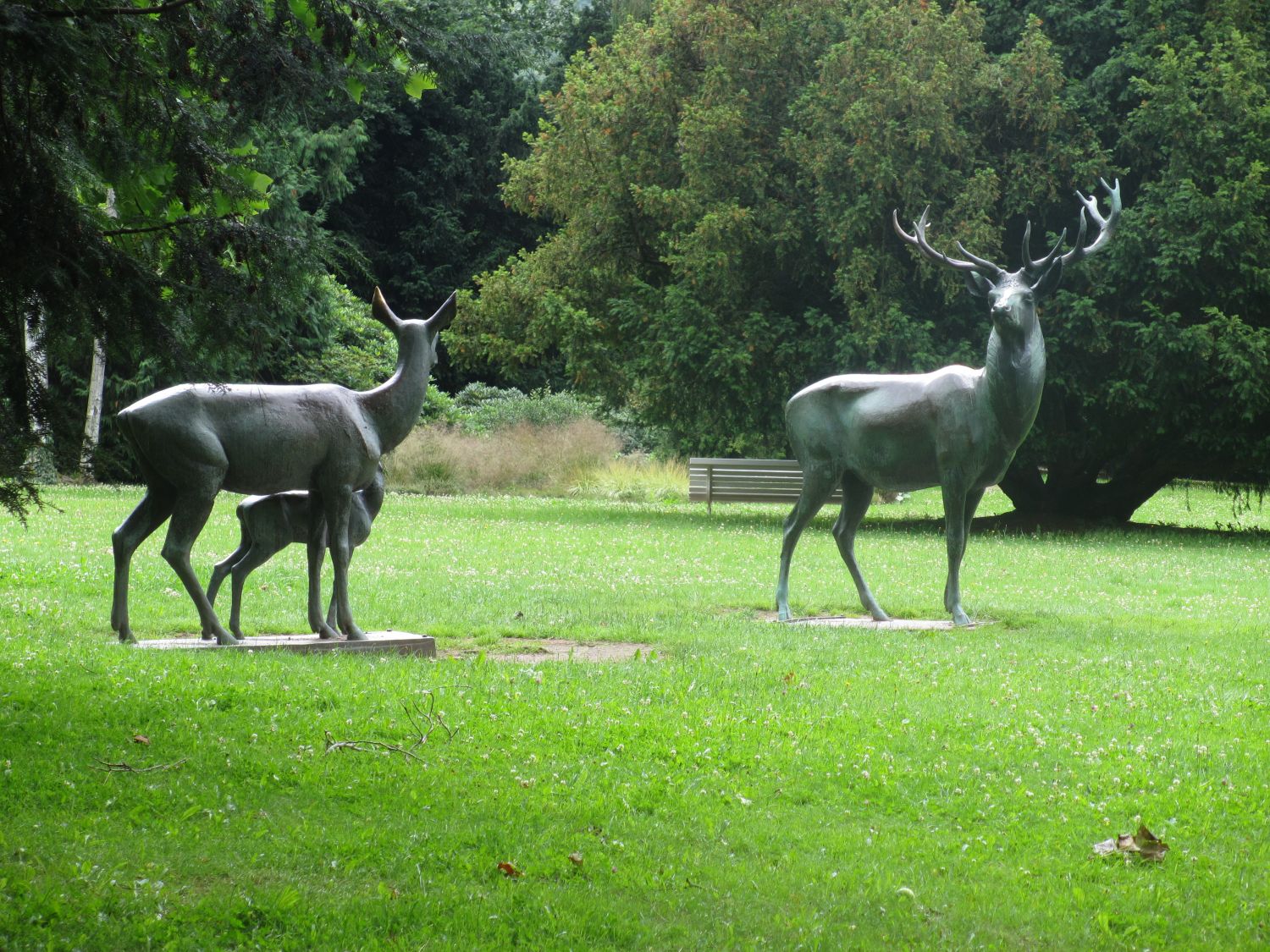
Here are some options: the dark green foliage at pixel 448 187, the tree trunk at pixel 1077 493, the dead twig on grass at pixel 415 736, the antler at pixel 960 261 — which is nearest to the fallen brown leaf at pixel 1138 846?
the dead twig on grass at pixel 415 736

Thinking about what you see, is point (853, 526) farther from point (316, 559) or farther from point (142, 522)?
point (142, 522)

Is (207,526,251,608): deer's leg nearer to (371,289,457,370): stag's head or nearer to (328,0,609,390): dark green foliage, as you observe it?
(371,289,457,370): stag's head

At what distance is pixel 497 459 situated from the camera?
31.9 metres

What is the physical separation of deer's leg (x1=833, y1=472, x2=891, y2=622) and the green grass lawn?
1.01 metres

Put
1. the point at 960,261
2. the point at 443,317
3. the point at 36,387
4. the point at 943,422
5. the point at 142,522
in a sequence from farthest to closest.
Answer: the point at 960,261 → the point at 943,422 → the point at 443,317 → the point at 142,522 → the point at 36,387

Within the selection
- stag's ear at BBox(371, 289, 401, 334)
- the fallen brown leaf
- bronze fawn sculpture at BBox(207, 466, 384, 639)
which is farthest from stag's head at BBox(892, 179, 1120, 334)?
the fallen brown leaf

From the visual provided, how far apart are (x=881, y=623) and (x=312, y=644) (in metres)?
4.84

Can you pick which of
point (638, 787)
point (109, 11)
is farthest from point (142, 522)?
point (109, 11)

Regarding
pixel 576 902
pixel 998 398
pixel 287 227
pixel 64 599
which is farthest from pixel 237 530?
pixel 576 902

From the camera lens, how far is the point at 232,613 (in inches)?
380

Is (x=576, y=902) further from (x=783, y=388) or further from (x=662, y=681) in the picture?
(x=783, y=388)

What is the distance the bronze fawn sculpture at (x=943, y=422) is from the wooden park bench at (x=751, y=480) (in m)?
14.7

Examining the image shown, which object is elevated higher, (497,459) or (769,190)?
(769,190)

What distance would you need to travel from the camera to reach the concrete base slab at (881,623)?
1138 cm
